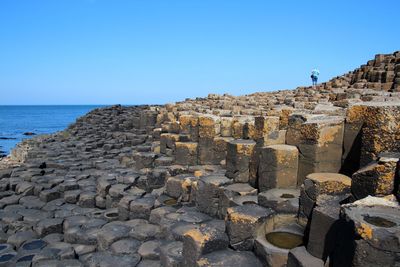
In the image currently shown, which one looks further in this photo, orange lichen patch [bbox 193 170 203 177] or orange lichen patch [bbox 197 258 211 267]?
orange lichen patch [bbox 193 170 203 177]

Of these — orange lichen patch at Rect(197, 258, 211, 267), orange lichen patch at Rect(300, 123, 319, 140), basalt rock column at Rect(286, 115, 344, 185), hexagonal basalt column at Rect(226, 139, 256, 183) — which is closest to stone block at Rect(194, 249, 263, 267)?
orange lichen patch at Rect(197, 258, 211, 267)

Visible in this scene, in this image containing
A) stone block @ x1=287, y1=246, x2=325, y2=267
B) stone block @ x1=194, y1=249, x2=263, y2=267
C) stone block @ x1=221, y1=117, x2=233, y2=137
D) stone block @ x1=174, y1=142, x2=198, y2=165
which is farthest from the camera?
stone block @ x1=174, y1=142, x2=198, y2=165

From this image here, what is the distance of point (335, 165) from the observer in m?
5.05

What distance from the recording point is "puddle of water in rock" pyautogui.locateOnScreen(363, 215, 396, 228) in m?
2.81

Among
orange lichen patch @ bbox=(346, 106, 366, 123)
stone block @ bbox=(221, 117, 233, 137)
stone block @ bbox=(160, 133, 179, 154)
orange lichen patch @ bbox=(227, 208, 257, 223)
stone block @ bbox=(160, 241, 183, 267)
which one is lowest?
stone block @ bbox=(160, 241, 183, 267)

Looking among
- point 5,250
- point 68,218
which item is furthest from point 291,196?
point 5,250

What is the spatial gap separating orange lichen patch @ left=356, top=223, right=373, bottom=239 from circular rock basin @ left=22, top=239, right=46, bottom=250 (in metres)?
6.08

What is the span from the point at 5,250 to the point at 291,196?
5621 millimetres

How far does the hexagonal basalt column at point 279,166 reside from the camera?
5223mm

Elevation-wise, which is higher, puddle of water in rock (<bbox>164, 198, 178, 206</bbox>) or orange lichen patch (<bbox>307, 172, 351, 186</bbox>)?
orange lichen patch (<bbox>307, 172, 351, 186</bbox>)

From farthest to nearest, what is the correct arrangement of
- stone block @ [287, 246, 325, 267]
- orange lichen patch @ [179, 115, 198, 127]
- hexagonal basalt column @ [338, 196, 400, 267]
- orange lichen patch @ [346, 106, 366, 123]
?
orange lichen patch @ [179, 115, 198, 127], orange lichen patch @ [346, 106, 366, 123], stone block @ [287, 246, 325, 267], hexagonal basalt column @ [338, 196, 400, 267]

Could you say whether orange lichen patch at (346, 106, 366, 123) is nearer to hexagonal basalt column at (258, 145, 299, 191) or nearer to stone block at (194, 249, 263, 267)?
hexagonal basalt column at (258, 145, 299, 191)

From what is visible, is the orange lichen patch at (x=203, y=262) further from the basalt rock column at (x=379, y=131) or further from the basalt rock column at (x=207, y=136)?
the basalt rock column at (x=207, y=136)

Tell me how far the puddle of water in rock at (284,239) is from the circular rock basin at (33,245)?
4.78 m
